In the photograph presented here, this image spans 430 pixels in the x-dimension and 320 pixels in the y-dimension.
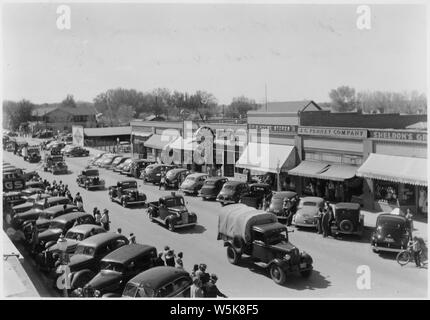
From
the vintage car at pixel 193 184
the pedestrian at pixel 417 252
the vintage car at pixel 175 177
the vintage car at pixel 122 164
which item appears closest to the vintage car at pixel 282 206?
the pedestrian at pixel 417 252

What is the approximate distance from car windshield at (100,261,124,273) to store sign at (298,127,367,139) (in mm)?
17144

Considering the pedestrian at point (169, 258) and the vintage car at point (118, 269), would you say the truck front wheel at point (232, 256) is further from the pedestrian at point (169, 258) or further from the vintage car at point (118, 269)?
the vintage car at point (118, 269)

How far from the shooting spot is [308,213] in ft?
70.3

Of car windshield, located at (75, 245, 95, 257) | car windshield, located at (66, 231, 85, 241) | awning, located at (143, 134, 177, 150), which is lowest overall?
car windshield, located at (75, 245, 95, 257)

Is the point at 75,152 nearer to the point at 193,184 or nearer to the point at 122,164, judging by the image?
the point at 122,164

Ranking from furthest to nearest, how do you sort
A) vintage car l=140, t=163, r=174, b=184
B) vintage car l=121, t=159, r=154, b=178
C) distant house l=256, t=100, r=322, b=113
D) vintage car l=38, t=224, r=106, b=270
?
distant house l=256, t=100, r=322, b=113 < vintage car l=121, t=159, r=154, b=178 < vintage car l=140, t=163, r=174, b=184 < vintage car l=38, t=224, r=106, b=270

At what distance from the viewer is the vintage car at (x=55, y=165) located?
4331 centimetres

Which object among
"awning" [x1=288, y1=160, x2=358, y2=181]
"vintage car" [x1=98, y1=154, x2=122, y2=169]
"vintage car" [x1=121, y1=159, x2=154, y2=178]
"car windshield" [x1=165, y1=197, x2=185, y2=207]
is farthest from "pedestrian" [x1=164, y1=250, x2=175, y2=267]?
"vintage car" [x1=98, y1=154, x2=122, y2=169]

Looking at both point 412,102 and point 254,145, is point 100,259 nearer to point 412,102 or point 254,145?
point 254,145

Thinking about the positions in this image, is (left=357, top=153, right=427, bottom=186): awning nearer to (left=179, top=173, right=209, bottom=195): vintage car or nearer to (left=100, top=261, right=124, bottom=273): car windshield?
(left=179, top=173, right=209, bottom=195): vintage car

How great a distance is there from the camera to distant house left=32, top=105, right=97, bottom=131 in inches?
3723

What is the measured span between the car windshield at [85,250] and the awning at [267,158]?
1682cm
